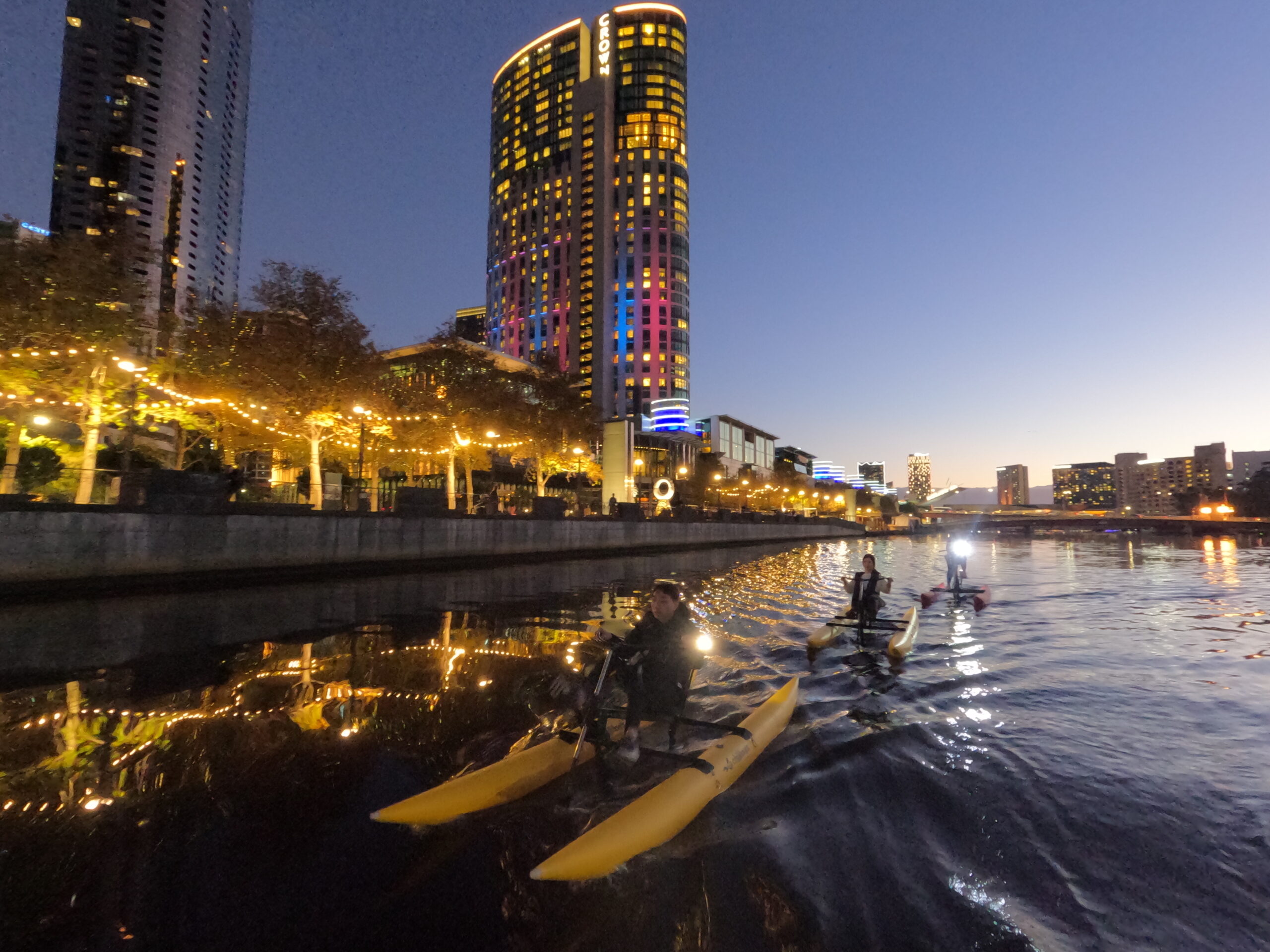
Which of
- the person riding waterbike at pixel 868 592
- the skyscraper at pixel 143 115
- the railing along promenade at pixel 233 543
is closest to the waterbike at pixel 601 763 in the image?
the person riding waterbike at pixel 868 592

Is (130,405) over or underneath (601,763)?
over

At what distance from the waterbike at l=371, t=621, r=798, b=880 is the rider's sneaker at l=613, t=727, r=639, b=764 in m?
0.09

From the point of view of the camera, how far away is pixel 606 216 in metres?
144

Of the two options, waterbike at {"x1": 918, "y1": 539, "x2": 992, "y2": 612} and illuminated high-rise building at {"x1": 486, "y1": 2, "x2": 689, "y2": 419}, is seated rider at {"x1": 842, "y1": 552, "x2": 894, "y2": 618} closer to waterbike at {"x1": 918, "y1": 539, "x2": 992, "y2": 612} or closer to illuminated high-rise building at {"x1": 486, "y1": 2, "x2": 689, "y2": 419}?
waterbike at {"x1": 918, "y1": 539, "x2": 992, "y2": 612}

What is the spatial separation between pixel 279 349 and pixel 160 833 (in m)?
23.1

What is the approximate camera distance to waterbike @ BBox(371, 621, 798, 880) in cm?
392

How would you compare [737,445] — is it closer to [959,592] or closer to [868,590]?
[959,592]

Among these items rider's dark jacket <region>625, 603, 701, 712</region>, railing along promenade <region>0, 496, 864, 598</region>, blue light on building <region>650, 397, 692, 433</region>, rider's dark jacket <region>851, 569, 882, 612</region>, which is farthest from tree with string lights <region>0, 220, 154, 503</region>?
blue light on building <region>650, 397, 692, 433</region>

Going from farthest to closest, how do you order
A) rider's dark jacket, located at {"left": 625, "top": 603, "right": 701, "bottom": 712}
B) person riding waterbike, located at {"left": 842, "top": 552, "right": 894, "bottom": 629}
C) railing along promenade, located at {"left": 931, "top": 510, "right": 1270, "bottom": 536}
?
railing along promenade, located at {"left": 931, "top": 510, "right": 1270, "bottom": 536}, person riding waterbike, located at {"left": 842, "top": 552, "right": 894, "bottom": 629}, rider's dark jacket, located at {"left": 625, "top": 603, "right": 701, "bottom": 712}

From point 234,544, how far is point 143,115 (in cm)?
14598

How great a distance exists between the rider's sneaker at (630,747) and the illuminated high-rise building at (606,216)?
129065 millimetres

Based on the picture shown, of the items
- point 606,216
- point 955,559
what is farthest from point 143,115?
point 955,559

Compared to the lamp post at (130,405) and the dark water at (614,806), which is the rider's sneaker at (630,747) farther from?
the lamp post at (130,405)

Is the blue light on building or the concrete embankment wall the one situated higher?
the blue light on building
